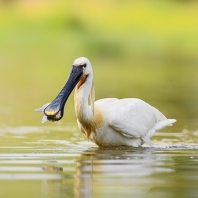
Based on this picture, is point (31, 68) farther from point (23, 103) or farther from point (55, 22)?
point (55, 22)

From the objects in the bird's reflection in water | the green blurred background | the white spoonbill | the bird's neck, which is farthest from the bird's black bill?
the green blurred background

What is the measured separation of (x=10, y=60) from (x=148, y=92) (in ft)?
61.5

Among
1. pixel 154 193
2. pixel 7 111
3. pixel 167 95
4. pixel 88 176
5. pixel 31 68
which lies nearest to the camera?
pixel 154 193

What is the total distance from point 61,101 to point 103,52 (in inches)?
1550

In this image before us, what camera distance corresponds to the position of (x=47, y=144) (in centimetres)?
1336

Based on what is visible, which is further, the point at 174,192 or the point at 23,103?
the point at 23,103

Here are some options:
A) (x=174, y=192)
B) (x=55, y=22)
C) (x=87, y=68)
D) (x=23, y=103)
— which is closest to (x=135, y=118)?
(x=87, y=68)

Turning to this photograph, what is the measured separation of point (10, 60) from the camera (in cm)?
4166

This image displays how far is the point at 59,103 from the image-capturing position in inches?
489

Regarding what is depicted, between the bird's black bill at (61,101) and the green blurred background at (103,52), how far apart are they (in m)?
3.43

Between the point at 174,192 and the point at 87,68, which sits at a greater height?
the point at 87,68

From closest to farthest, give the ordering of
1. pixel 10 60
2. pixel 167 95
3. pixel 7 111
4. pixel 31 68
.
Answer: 1. pixel 7 111
2. pixel 167 95
3. pixel 31 68
4. pixel 10 60

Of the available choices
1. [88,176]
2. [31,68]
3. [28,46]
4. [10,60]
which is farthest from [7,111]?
[28,46]

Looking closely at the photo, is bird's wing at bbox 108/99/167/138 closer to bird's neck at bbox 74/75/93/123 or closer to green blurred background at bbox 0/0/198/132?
bird's neck at bbox 74/75/93/123
